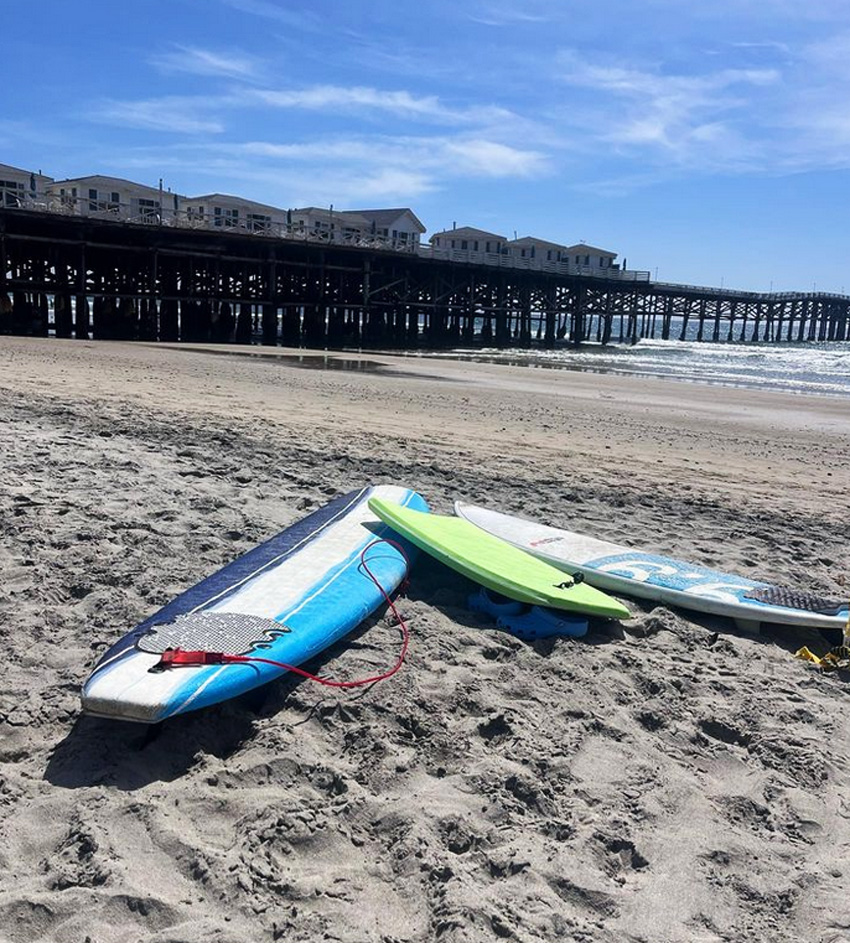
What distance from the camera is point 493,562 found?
14.3 ft

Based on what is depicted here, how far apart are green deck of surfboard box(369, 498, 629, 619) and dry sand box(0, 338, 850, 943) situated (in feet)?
0.61

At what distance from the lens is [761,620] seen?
161 inches

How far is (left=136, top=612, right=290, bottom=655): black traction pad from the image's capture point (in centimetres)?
304

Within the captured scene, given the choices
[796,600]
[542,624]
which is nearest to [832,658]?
[796,600]

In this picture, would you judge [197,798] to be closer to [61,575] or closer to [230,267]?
[61,575]

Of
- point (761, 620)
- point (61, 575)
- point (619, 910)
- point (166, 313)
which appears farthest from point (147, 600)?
point (166, 313)

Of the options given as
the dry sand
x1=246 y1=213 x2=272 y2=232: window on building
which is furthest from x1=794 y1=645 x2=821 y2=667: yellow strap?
x1=246 y1=213 x2=272 y2=232: window on building

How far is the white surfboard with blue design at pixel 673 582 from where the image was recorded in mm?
4094

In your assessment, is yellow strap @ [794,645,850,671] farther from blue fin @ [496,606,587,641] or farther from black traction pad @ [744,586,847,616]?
blue fin @ [496,606,587,641]

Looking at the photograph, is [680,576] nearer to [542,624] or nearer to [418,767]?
[542,624]

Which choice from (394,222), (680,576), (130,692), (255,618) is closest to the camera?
(130,692)

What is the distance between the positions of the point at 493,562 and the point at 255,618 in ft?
4.85

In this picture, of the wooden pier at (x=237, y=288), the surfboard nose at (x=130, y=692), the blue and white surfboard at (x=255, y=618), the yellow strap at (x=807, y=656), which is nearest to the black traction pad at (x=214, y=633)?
the blue and white surfboard at (x=255, y=618)

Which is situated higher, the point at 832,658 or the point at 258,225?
the point at 258,225
